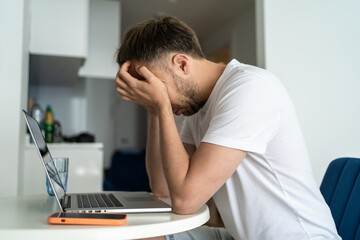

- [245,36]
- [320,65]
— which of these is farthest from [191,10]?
[320,65]

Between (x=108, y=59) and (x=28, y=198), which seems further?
(x=108, y=59)

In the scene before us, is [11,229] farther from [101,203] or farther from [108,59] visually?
[108,59]

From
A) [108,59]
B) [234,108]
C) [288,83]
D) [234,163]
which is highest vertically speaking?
[108,59]

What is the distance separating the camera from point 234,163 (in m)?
0.81

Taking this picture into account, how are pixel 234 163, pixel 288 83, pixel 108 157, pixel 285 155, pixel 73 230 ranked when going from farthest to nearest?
pixel 108 157 → pixel 288 83 → pixel 285 155 → pixel 234 163 → pixel 73 230

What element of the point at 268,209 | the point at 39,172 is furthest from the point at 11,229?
the point at 39,172

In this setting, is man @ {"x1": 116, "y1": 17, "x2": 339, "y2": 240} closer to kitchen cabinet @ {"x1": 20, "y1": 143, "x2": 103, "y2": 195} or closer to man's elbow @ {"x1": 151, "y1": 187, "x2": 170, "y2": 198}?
man's elbow @ {"x1": 151, "y1": 187, "x2": 170, "y2": 198}

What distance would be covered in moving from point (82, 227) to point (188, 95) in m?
0.53

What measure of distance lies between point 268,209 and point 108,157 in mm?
3981

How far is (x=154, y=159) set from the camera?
1.15 meters

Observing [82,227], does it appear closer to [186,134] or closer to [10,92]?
[186,134]

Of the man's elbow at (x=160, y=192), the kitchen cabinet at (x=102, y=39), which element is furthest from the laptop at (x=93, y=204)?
the kitchen cabinet at (x=102, y=39)

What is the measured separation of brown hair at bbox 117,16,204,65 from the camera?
3.29ft

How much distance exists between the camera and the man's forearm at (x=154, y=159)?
44.2 inches
